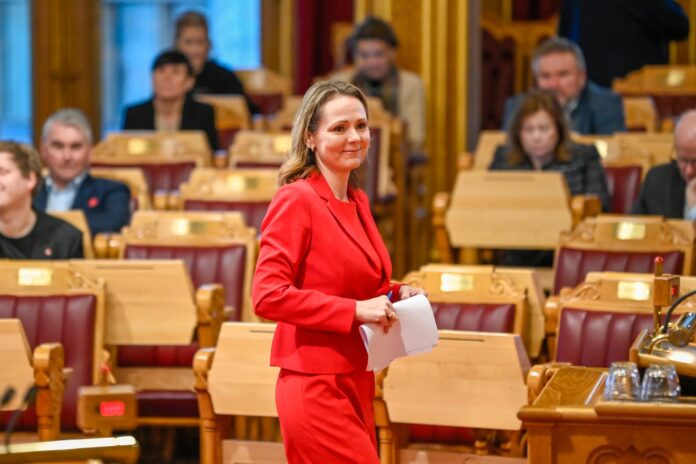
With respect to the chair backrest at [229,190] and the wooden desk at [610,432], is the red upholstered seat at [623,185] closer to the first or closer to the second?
→ the chair backrest at [229,190]

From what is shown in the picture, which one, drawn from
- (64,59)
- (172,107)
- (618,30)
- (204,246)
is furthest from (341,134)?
(64,59)

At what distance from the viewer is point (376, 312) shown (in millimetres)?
2879

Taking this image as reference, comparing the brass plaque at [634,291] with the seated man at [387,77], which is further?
the seated man at [387,77]

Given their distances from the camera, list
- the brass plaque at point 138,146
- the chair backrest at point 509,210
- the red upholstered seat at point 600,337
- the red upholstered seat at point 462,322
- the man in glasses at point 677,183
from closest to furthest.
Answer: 1. the red upholstered seat at point 600,337
2. the red upholstered seat at point 462,322
3. the man in glasses at point 677,183
4. the chair backrest at point 509,210
5. the brass plaque at point 138,146

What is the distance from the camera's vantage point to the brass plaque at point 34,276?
176 inches

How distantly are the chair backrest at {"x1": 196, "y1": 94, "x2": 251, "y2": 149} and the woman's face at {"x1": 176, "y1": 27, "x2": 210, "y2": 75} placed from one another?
0.33m

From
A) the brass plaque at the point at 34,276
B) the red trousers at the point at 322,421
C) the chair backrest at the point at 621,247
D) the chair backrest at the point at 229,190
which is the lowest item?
the red trousers at the point at 322,421

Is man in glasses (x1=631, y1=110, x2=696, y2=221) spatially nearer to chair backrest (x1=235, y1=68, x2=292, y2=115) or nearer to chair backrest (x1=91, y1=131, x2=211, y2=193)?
chair backrest (x1=91, y1=131, x2=211, y2=193)

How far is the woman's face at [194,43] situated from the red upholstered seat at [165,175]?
5.98 feet

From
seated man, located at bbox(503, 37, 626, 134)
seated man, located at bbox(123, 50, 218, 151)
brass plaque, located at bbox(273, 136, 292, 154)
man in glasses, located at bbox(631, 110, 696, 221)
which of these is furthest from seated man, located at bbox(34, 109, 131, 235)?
man in glasses, located at bbox(631, 110, 696, 221)

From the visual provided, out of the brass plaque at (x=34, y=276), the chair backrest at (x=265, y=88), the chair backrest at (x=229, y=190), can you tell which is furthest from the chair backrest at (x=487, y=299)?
the chair backrest at (x=265, y=88)

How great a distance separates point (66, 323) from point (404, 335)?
1.71 metres

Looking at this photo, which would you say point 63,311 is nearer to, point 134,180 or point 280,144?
point 134,180

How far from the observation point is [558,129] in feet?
19.1
